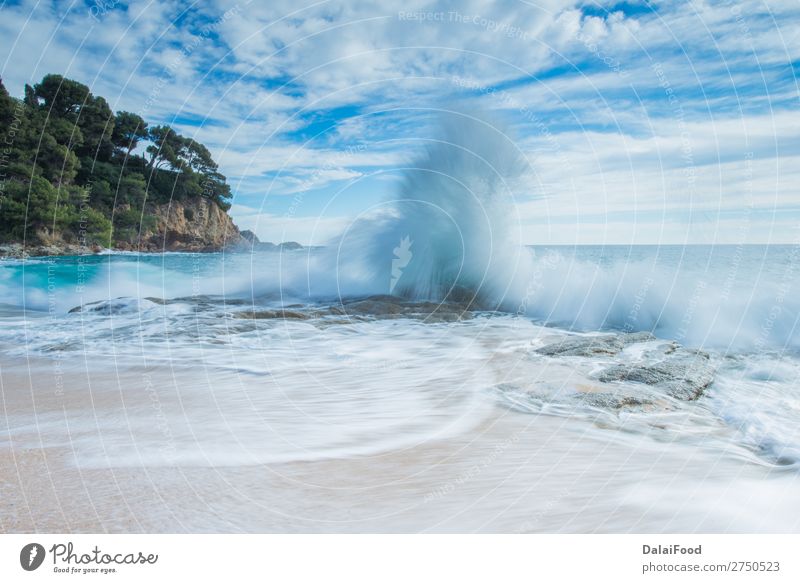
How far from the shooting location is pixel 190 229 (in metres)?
19.7

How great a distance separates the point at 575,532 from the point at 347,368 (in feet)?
11.0

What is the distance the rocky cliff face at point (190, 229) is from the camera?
67.6 feet

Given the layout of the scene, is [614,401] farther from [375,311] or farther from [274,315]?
[274,315]

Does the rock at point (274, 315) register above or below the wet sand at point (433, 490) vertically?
above

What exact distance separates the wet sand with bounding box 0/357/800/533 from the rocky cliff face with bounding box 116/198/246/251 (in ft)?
59.8

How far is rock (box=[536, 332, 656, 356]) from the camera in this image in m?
5.46

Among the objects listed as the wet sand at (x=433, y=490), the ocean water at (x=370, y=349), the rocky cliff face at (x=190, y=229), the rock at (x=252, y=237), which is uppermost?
the rocky cliff face at (x=190, y=229)

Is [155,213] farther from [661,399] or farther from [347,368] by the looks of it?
[661,399]

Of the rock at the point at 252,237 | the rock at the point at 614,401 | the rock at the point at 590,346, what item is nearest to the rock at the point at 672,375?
the rock at the point at 614,401

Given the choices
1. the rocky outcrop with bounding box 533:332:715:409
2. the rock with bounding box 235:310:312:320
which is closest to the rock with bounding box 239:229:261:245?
the rock with bounding box 235:310:312:320

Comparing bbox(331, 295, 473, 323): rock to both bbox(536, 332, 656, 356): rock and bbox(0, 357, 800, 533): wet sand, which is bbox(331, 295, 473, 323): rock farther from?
bbox(0, 357, 800, 533): wet sand

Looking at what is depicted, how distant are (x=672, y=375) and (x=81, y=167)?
58.9 feet

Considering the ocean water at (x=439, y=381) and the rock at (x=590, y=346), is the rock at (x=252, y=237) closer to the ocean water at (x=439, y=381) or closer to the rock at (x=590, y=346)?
the ocean water at (x=439, y=381)

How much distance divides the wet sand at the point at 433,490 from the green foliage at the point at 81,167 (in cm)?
1124
